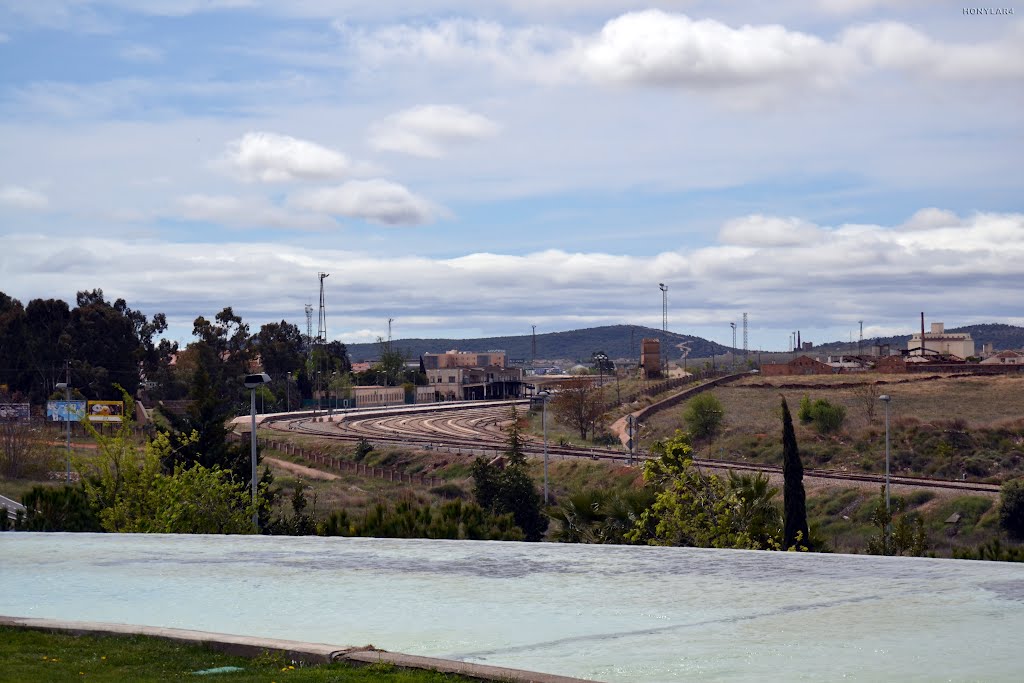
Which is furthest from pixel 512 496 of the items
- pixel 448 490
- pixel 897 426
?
pixel 897 426

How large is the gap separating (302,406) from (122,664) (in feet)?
405

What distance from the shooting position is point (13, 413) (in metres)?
67.0

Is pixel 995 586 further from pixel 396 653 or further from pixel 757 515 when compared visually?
pixel 757 515

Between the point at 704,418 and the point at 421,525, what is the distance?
189ft

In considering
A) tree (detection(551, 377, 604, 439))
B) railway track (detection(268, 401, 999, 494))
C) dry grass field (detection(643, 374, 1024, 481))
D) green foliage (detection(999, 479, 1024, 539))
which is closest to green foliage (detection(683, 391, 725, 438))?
dry grass field (detection(643, 374, 1024, 481))

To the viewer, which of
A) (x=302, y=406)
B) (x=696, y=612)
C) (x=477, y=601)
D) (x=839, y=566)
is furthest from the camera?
(x=302, y=406)

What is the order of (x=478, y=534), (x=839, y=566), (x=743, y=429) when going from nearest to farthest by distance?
(x=839, y=566), (x=478, y=534), (x=743, y=429)

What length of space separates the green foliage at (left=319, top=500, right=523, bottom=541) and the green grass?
10.4 meters

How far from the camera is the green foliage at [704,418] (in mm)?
76000

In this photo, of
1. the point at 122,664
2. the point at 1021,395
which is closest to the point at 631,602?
the point at 122,664

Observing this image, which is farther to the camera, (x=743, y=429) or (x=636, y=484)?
(x=743, y=429)

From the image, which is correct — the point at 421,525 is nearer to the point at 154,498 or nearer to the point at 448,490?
the point at 154,498

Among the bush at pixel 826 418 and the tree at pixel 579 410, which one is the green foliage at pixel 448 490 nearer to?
the bush at pixel 826 418

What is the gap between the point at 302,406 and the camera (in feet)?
429
